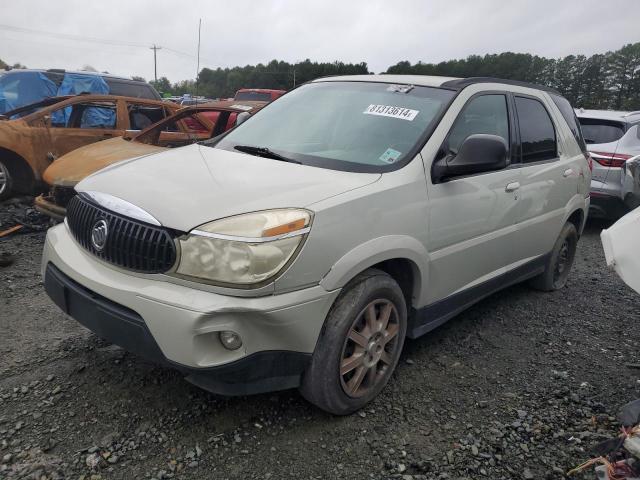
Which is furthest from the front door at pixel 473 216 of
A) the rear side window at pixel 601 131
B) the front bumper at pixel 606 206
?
the rear side window at pixel 601 131

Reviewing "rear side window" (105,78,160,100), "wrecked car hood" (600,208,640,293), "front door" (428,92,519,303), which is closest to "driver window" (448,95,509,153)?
"front door" (428,92,519,303)

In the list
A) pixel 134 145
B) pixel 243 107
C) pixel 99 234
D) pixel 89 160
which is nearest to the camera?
pixel 99 234

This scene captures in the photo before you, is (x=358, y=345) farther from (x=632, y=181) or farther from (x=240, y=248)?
(x=632, y=181)

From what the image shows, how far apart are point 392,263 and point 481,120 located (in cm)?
127

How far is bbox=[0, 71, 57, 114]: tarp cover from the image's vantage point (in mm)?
11008

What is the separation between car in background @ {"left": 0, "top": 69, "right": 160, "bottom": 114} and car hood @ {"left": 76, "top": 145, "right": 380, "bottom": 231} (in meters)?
9.09

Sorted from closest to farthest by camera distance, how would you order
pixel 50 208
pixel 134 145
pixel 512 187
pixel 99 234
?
pixel 99 234, pixel 512 187, pixel 50 208, pixel 134 145

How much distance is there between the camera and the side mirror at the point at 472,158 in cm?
283

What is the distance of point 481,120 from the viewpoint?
3.41m

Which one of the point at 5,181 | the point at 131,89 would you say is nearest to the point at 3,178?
the point at 5,181

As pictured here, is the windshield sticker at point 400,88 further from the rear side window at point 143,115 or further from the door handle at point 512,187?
the rear side window at point 143,115

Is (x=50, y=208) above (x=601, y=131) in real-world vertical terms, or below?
below

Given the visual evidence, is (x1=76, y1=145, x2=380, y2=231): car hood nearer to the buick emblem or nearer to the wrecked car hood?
the buick emblem

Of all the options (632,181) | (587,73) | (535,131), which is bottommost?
(632,181)
